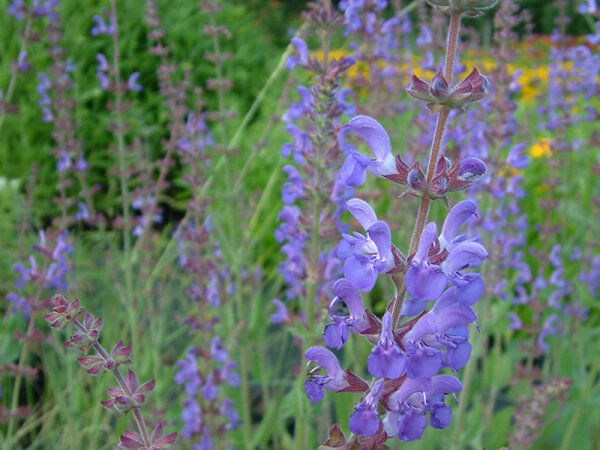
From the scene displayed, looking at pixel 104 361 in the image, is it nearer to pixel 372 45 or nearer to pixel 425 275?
pixel 425 275

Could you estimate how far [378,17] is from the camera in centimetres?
312

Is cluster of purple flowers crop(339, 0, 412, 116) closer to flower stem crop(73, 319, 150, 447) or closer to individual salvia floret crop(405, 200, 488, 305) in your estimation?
individual salvia floret crop(405, 200, 488, 305)

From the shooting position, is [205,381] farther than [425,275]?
Yes

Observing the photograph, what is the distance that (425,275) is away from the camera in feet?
3.17

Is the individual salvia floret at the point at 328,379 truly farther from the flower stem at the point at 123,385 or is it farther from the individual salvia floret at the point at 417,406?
the flower stem at the point at 123,385

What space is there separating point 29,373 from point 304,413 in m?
1.14

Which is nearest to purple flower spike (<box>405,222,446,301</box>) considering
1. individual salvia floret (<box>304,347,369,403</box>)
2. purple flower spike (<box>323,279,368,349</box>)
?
purple flower spike (<box>323,279,368,349</box>)

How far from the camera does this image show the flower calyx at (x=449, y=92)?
0.97 meters

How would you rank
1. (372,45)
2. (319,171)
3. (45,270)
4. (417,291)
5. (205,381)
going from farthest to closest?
(372,45)
(205,381)
(45,270)
(319,171)
(417,291)

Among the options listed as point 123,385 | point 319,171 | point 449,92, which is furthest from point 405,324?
point 319,171

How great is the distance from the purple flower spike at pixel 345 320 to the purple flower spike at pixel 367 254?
60mm

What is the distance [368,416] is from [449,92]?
0.55 metres

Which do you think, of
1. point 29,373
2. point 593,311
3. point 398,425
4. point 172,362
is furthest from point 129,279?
point 593,311

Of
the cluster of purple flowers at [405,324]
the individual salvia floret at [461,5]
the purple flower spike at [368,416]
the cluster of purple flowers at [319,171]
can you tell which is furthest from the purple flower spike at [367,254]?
the cluster of purple flowers at [319,171]
